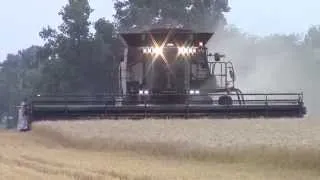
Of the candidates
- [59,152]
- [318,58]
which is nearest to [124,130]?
[59,152]

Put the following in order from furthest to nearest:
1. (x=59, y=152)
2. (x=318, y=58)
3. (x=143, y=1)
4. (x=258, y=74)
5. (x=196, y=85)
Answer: (x=318, y=58) < (x=143, y=1) < (x=258, y=74) < (x=196, y=85) < (x=59, y=152)

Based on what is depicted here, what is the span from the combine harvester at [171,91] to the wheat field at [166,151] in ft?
7.52

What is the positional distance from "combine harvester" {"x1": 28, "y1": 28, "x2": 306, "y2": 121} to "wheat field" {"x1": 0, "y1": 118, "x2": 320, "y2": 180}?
7.52 ft

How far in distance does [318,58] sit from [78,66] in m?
26.6

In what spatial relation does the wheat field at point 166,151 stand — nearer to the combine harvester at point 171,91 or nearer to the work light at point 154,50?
the combine harvester at point 171,91

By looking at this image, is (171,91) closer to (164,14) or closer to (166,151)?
(166,151)

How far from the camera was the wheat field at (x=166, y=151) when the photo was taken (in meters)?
13.1

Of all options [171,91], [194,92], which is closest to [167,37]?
[171,91]

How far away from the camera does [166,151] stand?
16609mm

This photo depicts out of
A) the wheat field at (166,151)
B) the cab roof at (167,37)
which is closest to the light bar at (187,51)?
the cab roof at (167,37)

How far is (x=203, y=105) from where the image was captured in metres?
25.2

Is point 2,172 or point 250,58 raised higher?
point 250,58

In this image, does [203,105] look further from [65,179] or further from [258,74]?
[258,74]

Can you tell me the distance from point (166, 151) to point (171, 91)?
33.4 ft
